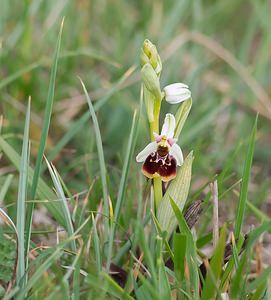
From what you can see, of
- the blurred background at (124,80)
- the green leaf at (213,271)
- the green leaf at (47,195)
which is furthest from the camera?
the blurred background at (124,80)

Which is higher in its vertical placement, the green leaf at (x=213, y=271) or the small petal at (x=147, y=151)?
the small petal at (x=147, y=151)

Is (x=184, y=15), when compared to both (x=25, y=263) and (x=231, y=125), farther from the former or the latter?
(x=25, y=263)

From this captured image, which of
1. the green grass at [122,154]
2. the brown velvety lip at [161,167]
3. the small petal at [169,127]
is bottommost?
the green grass at [122,154]

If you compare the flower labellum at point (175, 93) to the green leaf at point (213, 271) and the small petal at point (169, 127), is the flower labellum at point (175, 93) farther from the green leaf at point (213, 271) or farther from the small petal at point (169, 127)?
the green leaf at point (213, 271)

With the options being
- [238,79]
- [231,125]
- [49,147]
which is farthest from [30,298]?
[238,79]

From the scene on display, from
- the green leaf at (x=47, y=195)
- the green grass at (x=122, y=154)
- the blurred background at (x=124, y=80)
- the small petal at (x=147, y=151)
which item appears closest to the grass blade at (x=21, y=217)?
the green grass at (x=122, y=154)

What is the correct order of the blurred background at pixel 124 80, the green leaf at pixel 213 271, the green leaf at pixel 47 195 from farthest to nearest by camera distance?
the blurred background at pixel 124 80, the green leaf at pixel 47 195, the green leaf at pixel 213 271

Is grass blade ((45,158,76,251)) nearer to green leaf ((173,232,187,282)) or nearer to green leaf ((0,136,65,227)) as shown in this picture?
green leaf ((0,136,65,227))
